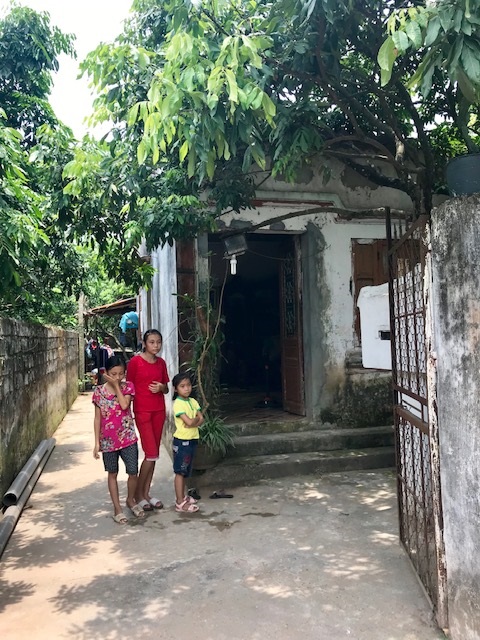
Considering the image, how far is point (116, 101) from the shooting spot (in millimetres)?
4152

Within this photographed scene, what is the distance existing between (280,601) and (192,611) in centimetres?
52

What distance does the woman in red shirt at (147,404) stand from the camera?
489 centimetres

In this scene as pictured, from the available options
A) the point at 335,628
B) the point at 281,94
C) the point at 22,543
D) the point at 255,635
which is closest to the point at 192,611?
the point at 255,635

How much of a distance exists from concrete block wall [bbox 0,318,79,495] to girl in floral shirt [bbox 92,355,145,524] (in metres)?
1.01

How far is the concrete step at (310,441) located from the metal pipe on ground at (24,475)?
2135mm

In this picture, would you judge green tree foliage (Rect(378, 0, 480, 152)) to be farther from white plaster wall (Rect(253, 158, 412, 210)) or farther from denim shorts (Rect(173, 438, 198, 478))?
white plaster wall (Rect(253, 158, 412, 210))

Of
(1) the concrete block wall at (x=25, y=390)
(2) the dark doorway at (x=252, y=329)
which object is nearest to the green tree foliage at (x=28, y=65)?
(1) the concrete block wall at (x=25, y=390)

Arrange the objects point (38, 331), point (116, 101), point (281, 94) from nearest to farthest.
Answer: point (116, 101), point (281, 94), point (38, 331)

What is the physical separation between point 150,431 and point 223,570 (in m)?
1.74

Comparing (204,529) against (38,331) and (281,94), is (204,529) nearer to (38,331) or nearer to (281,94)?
(281,94)

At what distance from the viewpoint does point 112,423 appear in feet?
15.1

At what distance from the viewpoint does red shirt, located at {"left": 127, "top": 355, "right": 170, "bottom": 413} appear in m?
4.97

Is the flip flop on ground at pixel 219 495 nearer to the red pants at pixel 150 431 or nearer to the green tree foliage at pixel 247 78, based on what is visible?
the red pants at pixel 150 431

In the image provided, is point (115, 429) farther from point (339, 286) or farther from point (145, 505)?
point (339, 286)
